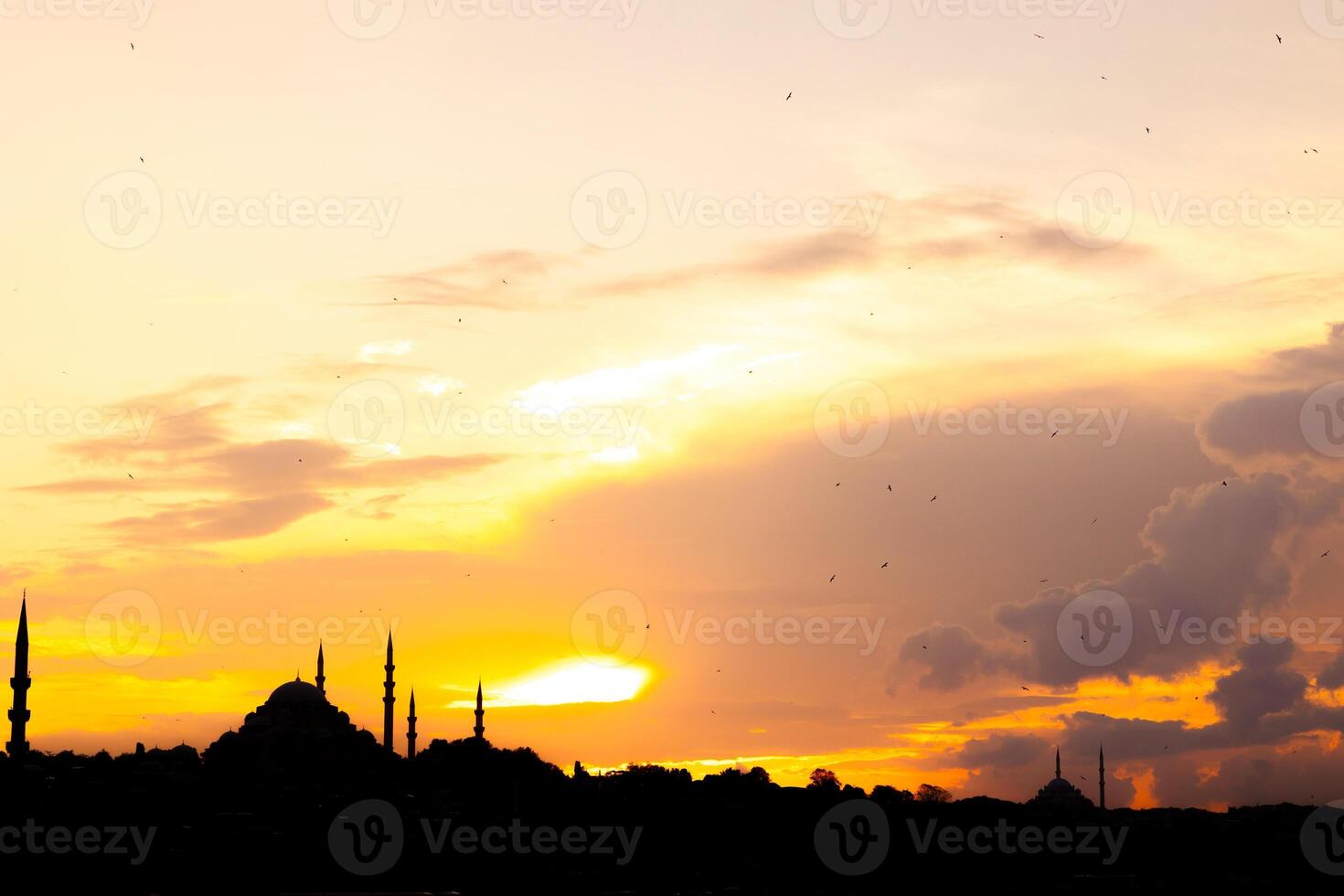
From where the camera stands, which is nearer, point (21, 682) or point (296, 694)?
point (21, 682)

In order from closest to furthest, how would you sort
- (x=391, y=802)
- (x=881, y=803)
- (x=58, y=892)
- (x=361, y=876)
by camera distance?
(x=58, y=892)
(x=361, y=876)
(x=391, y=802)
(x=881, y=803)

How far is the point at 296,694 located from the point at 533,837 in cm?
2486

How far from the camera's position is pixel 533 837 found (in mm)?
104312

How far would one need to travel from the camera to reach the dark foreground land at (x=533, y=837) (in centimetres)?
8831

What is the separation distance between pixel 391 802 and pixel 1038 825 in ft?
195

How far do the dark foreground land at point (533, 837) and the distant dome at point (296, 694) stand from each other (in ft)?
21.0

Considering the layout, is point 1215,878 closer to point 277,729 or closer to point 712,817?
point 712,817

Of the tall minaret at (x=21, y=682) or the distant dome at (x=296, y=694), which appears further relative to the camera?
the distant dome at (x=296, y=694)

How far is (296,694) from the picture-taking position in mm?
121500

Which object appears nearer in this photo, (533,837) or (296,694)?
(533,837)

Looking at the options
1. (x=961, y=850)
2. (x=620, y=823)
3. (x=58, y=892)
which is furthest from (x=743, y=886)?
(x=58, y=892)

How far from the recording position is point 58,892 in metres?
79.4

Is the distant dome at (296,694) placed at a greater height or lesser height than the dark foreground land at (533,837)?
greater

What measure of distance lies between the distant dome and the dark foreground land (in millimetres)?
6416
